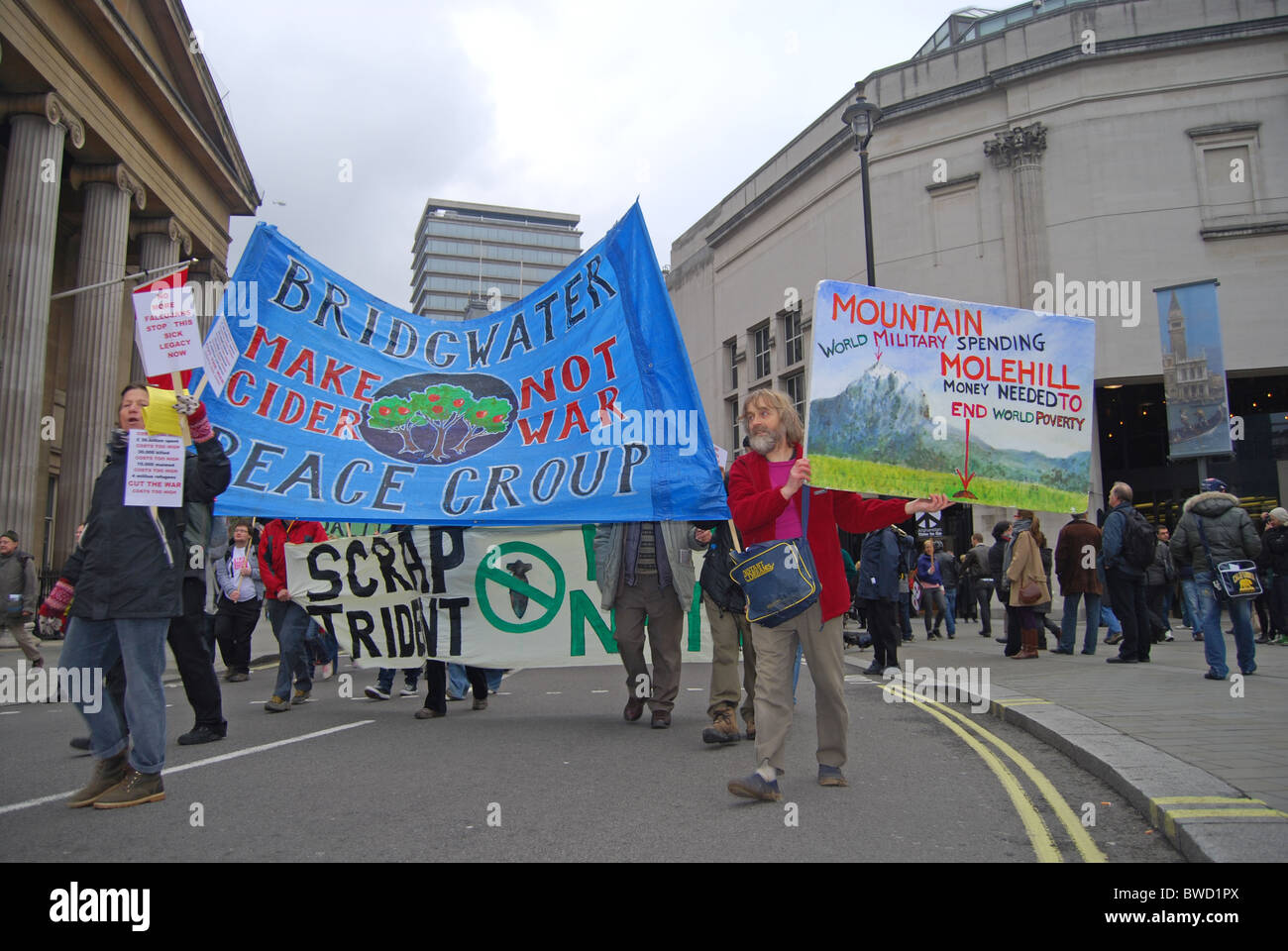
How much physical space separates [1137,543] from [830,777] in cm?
713

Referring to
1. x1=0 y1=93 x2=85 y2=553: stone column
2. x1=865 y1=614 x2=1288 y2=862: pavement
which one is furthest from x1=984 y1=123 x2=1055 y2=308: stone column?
x1=0 y1=93 x2=85 y2=553: stone column

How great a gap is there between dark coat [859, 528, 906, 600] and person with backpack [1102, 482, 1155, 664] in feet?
7.90

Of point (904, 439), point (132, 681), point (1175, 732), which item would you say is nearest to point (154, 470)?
point (132, 681)

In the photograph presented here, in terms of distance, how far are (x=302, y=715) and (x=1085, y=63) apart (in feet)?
80.4

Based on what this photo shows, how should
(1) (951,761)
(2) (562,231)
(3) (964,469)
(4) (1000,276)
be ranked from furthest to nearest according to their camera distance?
(2) (562,231)
(4) (1000,276)
(1) (951,761)
(3) (964,469)

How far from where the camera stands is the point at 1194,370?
1978 cm

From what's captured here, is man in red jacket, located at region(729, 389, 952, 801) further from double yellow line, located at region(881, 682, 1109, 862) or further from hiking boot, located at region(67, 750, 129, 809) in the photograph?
hiking boot, located at region(67, 750, 129, 809)

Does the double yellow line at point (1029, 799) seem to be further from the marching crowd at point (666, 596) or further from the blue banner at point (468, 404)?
the blue banner at point (468, 404)

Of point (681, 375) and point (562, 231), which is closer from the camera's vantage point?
point (681, 375)

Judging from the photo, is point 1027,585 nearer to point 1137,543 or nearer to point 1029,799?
point 1137,543

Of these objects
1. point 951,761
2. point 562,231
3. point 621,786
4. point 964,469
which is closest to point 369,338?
point 621,786

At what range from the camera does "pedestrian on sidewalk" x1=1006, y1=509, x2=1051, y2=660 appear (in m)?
11.1

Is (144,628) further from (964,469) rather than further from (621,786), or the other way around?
(964,469)

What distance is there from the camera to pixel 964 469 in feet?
16.9
